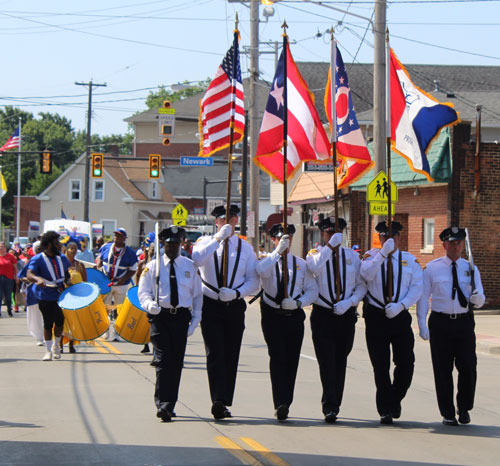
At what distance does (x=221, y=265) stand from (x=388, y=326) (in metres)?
1.78

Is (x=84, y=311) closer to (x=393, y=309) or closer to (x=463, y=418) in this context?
(x=393, y=309)

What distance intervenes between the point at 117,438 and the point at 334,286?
261 cm

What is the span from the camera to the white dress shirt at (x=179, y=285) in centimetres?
946

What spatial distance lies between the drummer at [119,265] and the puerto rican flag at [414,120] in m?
5.08

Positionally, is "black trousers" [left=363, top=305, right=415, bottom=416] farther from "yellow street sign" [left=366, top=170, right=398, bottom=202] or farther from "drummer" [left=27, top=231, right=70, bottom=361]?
"yellow street sign" [left=366, top=170, right=398, bottom=202]

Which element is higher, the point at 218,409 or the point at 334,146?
the point at 334,146

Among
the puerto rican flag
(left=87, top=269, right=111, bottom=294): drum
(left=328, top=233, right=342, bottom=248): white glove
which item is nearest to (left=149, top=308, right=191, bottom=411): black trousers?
(left=328, top=233, right=342, bottom=248): white glove

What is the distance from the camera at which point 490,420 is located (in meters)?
10.1

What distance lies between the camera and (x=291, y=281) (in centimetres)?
962

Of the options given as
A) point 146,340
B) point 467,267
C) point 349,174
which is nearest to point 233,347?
point 467,267

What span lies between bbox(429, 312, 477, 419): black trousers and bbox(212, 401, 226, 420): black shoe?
2.17m

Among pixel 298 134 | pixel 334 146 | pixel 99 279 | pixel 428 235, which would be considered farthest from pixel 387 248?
pixel 428 235

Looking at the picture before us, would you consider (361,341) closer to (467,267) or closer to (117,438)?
(467,267)

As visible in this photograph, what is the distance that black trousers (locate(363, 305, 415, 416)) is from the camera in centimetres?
950
